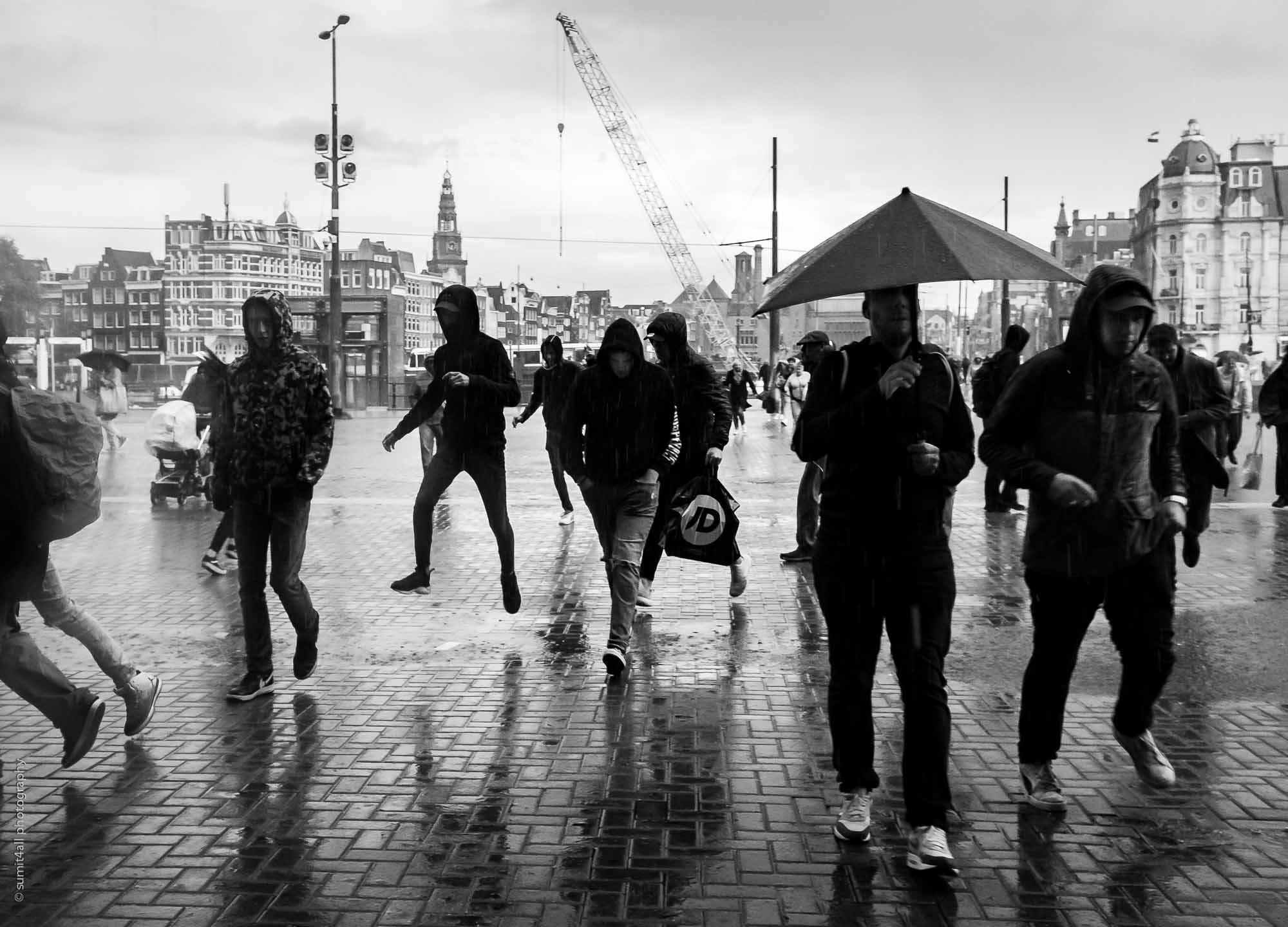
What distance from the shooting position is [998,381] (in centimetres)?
1241

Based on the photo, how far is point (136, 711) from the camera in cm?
538

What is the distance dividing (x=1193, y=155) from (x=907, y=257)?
359 feet

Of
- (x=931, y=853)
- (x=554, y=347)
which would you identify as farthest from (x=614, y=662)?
(x=554, y=347)

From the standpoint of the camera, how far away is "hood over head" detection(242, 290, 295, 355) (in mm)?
5930

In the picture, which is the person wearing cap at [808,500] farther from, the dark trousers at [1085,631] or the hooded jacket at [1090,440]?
the hooded jacket at [1090,440]

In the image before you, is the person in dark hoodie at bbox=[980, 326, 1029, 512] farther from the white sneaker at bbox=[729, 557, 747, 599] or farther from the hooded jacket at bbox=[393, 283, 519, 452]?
the hooded jacket at bbox=[393, 283, 519, 452]

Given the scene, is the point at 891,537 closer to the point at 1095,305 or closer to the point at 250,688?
the point at 1095,305

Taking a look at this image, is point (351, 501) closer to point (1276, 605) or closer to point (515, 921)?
point (1276, 605)

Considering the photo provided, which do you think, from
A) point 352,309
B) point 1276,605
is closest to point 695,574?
point 1276,605

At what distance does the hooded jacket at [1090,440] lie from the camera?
14.5 feet

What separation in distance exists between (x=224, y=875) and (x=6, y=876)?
647 mm

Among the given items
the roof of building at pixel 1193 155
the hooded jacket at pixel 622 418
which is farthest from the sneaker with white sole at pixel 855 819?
the roof of building at pixel 1193 155

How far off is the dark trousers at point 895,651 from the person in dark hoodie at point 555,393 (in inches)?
325

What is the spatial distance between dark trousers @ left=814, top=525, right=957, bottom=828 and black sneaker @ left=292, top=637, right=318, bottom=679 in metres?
2.90
